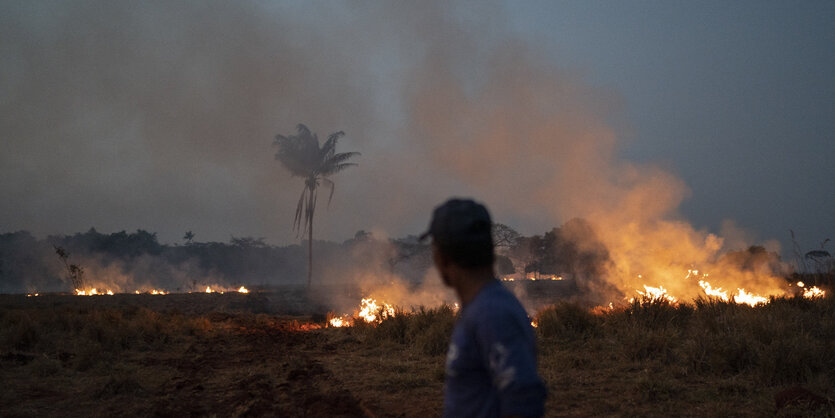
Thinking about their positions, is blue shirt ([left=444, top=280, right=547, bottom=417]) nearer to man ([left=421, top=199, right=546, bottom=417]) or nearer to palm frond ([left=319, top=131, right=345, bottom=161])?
man ([left=421, top=199, right=546, bottom=417])

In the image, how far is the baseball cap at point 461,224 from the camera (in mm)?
1982

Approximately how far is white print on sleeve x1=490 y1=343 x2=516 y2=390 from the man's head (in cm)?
39

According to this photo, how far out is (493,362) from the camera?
5.83ft

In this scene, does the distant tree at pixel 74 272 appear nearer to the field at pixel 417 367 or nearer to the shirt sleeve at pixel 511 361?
the field at pixel 417 367

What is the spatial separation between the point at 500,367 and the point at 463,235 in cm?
52

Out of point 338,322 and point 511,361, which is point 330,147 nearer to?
point 338,322

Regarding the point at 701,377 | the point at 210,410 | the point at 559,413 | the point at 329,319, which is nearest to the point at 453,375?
the point at 559,413

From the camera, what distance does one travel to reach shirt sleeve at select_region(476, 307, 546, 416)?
67.4 inches

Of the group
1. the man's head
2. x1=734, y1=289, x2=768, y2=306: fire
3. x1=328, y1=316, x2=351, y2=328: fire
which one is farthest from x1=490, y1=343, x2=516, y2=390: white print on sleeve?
x1=328, y1=316, x2=351, y2=328: fire

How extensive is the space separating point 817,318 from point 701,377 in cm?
399

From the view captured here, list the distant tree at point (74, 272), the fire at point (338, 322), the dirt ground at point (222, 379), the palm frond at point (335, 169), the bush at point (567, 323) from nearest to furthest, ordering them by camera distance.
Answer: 1. the dirt ground at point (222, 379)
2. the bush at point (567, 323)
3. the fire at point (338, 322)
4. the distant tree at point (74, 272)
5. the palm frond at point (335, 169)

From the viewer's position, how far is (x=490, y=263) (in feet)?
6.76

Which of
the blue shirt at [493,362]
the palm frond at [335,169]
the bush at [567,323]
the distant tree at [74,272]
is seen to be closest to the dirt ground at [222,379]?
the bush at [567,323]

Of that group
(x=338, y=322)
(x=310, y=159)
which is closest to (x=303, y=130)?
(x=310, y=159)
